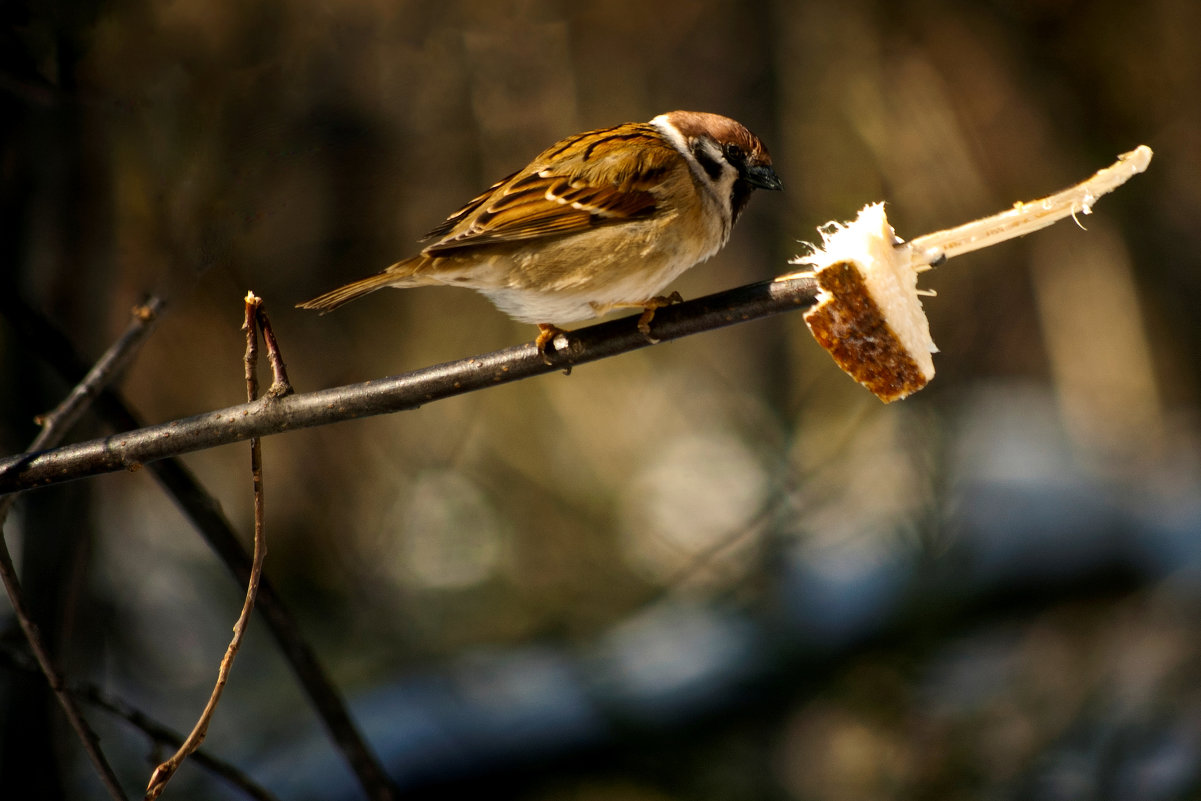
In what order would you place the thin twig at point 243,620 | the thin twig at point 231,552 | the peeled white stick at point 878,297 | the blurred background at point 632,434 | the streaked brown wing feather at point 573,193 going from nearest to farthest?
1. the thin twig at point 243,620
2. the peeled white stick at point 878,297
3. the thin twig at point 231,552
4. the streaked brown wing feather at point 573,193
5. the blurred background at point 632,434

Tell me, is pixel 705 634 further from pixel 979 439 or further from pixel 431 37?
pixel 431 37

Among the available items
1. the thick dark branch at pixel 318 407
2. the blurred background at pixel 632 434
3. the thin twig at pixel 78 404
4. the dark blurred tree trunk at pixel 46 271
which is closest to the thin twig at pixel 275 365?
the thick dark branch at pixel 318 407

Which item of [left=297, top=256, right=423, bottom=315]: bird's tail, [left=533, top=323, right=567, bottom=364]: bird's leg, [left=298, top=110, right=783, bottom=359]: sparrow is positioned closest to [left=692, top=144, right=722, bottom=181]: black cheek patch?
[left=298, top=110, right=783, bottom=359]: sparrow

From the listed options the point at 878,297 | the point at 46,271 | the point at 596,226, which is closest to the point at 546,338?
the point at 596,226

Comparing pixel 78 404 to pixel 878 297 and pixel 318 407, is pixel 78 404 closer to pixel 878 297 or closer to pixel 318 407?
pixel 318 407

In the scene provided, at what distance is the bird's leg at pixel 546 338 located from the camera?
1.37 m

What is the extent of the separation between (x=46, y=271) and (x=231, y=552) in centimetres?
119

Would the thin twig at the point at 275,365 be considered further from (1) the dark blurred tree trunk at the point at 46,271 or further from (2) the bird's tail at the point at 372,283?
(1) the dark blurred tree trunk at the point at 46,271

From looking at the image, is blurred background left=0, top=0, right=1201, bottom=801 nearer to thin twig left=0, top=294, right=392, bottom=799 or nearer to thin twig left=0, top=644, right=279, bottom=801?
thin twig left=0, top=294, right=392, bottom=799

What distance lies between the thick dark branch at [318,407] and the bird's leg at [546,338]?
12 millimetres

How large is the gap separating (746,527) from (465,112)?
2.17m

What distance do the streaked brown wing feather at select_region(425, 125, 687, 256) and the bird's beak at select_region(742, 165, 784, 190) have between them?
14 cm

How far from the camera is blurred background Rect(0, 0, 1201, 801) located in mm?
2334

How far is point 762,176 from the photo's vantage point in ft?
6.22
